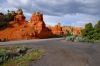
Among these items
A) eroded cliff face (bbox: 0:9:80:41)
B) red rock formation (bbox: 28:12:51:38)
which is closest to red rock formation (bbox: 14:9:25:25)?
eroded cliff face (bbox: 0:9:80:41)

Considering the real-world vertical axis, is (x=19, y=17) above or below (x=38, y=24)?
above

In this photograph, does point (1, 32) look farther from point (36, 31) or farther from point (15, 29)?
point (36, 31)

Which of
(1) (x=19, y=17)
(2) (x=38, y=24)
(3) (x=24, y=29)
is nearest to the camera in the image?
(3) (x=24, y=29)

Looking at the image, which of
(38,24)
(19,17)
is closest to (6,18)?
(19,17)

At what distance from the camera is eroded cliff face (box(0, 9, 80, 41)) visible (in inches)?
1880

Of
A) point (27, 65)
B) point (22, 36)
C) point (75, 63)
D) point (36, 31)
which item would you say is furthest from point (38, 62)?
point (36, 31)

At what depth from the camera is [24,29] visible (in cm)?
5062

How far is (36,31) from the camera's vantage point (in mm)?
51781

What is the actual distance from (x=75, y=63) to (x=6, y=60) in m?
3.96

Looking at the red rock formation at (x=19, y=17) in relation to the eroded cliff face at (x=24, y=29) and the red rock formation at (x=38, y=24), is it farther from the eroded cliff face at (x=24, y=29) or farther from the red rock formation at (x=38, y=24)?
the red rock formation at (x=38, y=24)

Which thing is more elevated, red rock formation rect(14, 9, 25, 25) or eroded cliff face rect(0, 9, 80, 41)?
red rock formation rect(14, 9, 25, 25)

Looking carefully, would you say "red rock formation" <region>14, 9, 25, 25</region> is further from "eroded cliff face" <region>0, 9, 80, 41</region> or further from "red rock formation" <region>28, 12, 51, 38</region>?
"red rock formation" <region>28, 12, 51, 38</region>

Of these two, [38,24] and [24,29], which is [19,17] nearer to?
[38,24]

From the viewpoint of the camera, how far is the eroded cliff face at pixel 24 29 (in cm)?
4776
